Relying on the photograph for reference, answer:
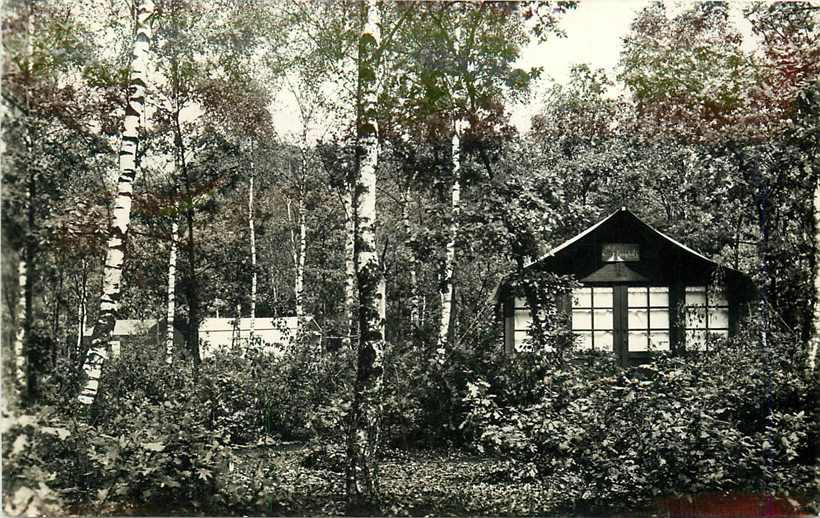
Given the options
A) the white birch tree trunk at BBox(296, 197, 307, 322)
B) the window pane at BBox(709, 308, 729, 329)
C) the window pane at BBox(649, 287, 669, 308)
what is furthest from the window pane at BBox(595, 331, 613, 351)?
the white birch tree trunk at BBox(296, 197, 307, 322)

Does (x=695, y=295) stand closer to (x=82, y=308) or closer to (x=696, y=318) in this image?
(x=696, y=318)

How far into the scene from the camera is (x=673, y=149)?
6.34 m

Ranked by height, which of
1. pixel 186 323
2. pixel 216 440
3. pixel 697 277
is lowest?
pixel 216 440

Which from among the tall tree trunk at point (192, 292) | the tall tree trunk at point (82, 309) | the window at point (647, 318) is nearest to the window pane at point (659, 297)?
the window at point (647, 318)

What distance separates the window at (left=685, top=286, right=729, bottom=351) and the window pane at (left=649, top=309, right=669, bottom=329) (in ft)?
0.69

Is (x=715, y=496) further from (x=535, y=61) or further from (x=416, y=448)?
(x=535, y=61)

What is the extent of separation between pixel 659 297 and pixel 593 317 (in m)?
0.58

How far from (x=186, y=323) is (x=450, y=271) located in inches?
93.5

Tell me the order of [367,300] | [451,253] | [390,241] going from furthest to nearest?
[451,253], [390,241], [367,300]

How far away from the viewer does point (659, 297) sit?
6.18m

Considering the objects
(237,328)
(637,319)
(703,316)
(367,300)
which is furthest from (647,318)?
(237,328)

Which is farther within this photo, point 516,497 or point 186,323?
point 186,323

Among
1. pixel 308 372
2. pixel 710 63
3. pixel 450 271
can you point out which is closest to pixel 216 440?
pixel 308 372

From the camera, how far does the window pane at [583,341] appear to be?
6.30 m
